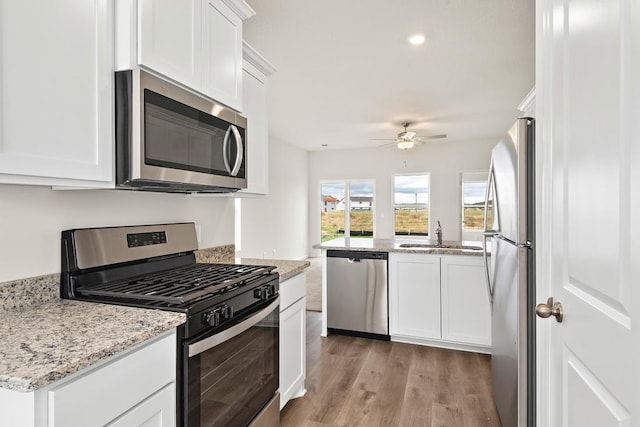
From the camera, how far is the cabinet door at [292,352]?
2000 millimetres

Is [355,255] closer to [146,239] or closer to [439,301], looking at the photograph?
[439,301]

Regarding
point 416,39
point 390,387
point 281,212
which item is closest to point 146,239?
point 390,387

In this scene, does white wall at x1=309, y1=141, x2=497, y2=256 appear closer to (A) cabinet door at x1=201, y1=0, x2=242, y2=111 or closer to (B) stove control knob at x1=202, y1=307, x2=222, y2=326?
(A) cabinet door at x1=201, y1=0, x2=242, y2=111

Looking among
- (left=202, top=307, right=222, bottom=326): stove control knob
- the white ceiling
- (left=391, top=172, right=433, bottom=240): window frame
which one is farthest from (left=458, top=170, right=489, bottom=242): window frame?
(left=202, top=307, right=222, bottom=326): stove control knob

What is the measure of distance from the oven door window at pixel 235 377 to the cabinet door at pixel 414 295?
67.0 inches

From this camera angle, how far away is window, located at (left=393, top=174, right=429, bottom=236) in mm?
7969

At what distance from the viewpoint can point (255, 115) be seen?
7.30 ft

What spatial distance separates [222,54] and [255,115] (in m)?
0.50

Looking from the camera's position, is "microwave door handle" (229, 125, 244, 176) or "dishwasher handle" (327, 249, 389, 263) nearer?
"microwave door handle" (229, 125, 244, 176)

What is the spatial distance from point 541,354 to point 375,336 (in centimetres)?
228

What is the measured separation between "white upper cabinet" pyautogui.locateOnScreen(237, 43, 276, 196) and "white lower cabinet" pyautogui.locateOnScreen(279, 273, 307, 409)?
64 cm

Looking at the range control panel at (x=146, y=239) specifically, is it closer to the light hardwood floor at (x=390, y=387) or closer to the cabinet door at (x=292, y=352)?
the cabinet door at (x=292, y=352)

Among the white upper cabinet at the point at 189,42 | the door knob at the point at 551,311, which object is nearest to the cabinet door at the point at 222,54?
the white upper cabinet at the point at 189,42

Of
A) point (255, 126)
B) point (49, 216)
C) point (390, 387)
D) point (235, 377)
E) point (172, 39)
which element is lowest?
point (390, 387)
